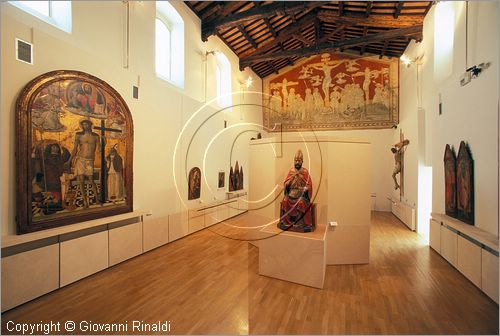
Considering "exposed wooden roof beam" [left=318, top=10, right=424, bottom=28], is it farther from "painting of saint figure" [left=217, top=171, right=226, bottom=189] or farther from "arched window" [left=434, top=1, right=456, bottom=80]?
"painting of saint figure" [left=217, top=171, right=226, bottom=189]

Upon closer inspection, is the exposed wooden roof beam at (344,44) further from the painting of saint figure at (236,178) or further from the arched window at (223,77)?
the painting of saint figure at (236,178)

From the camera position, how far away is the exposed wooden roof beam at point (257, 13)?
8.19 meters

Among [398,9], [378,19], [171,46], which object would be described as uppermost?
[378,19]

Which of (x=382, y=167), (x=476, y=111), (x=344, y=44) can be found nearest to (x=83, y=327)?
(x=476, y=111)

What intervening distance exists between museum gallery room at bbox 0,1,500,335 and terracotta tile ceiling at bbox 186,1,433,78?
0.37 ft

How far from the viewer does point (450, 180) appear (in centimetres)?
595

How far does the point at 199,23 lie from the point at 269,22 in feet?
11.2

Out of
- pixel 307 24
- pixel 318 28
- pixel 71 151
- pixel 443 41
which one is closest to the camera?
pixel 71 151

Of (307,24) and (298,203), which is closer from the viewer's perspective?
(298,203)

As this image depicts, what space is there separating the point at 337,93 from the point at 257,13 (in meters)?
8.16

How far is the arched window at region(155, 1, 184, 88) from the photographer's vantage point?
7.80 m

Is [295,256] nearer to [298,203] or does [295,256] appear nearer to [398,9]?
[298,203]

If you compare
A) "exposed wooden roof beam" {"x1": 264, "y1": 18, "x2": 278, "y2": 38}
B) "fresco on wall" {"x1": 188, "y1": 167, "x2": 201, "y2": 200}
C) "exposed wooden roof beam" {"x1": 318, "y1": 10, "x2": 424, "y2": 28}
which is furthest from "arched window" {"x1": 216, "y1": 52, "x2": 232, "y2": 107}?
"exposed wooden roof beam" {"x1": 318, "y1": 10, "x2": 424, "y2": 28}

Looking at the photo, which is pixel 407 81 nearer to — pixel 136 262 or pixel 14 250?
pixel 136 262
